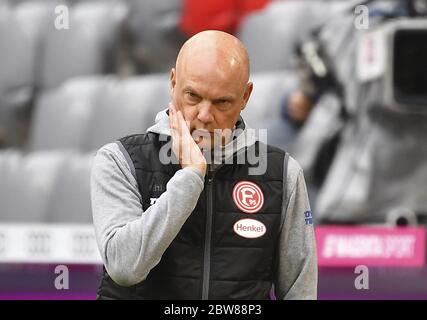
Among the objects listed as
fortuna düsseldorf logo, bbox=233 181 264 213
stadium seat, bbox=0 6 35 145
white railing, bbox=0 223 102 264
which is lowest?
fortuna düsseldorf logo, bbox=233 181 264 213

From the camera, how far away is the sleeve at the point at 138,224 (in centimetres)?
136

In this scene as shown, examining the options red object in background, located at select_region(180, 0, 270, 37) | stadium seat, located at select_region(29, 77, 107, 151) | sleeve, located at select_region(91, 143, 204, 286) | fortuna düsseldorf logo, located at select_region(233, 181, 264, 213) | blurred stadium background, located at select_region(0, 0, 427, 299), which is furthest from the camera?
stadium seat, located at select_region(29, 77, 107, 151)

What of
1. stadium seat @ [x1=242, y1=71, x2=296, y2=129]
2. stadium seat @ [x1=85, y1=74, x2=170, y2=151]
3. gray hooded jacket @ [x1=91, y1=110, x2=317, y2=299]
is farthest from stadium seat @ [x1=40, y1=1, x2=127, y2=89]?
gray hooded jacket @ [x1=91, y1=110, x2=317, y2=299]

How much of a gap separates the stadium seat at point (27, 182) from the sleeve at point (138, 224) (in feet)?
9.55

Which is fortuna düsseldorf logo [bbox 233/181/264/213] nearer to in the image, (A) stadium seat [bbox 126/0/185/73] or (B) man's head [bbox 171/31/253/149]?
(B) man's head [bbox 171/31/253/149]

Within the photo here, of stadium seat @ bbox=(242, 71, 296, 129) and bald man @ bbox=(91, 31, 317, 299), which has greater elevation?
stadium seat @ bbox=(242, 71, 296, 129)

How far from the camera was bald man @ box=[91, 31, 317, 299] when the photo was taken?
4.54 feet

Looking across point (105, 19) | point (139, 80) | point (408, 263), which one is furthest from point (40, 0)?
point (408, 263)

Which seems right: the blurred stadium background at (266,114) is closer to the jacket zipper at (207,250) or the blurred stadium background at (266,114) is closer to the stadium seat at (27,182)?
the stadium seat at (27,182)

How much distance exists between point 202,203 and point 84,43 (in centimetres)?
299

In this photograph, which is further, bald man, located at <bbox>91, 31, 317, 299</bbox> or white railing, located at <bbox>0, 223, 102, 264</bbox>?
white railing, located at <bbox>0, 223, 102, 264</bbox>

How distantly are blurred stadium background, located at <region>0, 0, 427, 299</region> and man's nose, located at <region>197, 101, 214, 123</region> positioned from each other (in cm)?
262

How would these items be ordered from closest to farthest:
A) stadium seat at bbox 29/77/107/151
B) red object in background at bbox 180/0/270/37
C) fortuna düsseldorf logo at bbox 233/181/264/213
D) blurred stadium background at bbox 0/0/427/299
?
fortuna düsseldorf logo at bbox 233/181/264/213, blurred stadium background at bbox 0/0/427/299, red object in background at bbox 180/0/270/37, stadium seat at bbox 29/77/107/151

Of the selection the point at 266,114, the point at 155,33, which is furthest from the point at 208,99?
the point at 155,33
